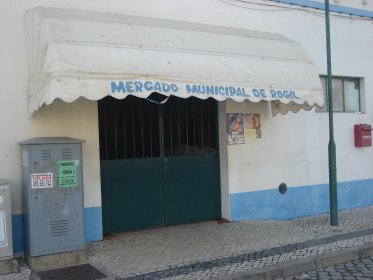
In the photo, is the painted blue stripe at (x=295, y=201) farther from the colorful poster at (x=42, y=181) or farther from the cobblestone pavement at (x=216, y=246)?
the colorful poster at (x=42, y=181)

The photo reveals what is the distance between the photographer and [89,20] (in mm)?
6285

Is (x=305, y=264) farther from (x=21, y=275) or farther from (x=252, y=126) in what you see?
(x=21, y=275)

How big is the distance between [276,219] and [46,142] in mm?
4715

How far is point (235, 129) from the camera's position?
27.5 feet

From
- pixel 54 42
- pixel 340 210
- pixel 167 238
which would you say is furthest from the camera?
pixel 340 210

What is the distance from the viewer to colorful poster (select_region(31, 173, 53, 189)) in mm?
5840

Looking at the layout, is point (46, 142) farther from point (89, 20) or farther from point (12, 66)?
point (89, 20)

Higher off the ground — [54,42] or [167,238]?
[54,42]

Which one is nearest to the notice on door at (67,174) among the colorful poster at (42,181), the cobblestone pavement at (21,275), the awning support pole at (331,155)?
the colorful poster at (42,181)

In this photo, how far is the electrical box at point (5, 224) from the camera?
18.8ft

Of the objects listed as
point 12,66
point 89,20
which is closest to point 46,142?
point 12,66

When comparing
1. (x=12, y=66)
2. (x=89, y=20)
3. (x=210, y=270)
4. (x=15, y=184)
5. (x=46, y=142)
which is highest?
(x=89, y=20)

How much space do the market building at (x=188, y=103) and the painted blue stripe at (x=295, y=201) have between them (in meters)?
0.03

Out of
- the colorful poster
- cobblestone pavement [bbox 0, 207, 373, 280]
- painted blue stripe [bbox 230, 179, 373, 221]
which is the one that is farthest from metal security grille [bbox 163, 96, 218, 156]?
the colorful poster
